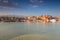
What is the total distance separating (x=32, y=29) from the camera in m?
1.74

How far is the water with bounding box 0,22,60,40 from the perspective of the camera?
A: 1.72 m

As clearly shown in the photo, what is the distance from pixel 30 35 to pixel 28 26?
0.12 metres

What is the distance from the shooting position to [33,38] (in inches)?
67.9

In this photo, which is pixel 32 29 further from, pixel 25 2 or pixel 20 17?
pixel 25 2

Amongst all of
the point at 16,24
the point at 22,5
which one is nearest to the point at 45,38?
the point at 16,24

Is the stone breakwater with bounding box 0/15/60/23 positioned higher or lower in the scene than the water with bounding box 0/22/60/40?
higher

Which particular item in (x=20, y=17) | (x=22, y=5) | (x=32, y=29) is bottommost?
(x=32, y=29)

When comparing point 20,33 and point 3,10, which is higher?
point 3,10

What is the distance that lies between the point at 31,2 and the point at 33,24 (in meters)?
0.29

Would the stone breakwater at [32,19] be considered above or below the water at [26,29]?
above

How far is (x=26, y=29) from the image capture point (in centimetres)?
174

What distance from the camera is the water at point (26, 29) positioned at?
1718 mm

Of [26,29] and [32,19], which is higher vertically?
[32,19]

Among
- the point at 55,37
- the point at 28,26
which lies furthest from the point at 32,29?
the point at 55,37
